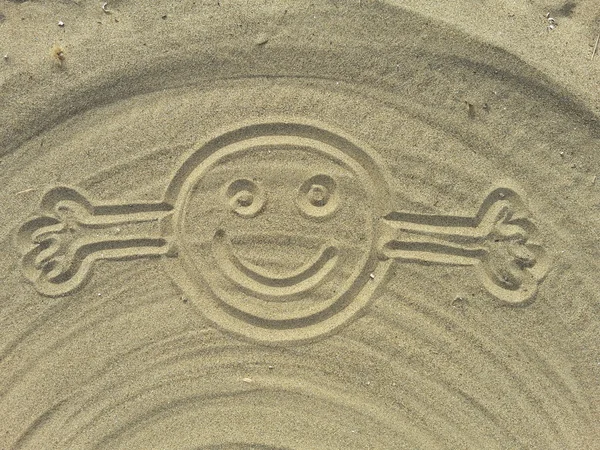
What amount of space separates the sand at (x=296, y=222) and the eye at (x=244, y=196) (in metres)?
0.01

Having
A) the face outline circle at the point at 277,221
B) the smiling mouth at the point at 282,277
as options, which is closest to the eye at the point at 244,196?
the face outline circle at the point at 277,221

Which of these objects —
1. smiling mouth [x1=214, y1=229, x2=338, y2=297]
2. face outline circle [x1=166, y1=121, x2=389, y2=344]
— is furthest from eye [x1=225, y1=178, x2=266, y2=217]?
smiling mouth [x1=214, y1=229, x2=338, y2=297]

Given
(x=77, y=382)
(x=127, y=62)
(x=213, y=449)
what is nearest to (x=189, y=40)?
(x=127, y=62)

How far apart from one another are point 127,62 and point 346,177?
4.49ft

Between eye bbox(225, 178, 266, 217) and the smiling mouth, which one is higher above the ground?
eye bbox(225, 178, 266, 217)

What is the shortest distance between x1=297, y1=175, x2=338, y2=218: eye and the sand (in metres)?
0.01

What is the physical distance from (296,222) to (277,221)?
4.1 inches

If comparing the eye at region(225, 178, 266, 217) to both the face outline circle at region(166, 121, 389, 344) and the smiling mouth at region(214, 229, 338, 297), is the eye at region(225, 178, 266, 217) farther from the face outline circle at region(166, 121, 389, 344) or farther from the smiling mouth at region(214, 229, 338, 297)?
the smiling mouth at region(214, 229, 338, 297)

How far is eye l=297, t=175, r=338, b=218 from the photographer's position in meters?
2.46

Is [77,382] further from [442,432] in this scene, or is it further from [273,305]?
[442,432]

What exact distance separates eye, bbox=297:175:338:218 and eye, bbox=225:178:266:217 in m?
0.22

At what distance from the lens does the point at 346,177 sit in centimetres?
246

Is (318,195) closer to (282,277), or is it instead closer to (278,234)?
(278,234)

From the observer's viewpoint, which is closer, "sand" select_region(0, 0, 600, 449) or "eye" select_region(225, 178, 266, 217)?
"sand" select_region(0, 0, 600, 449)
